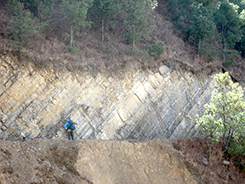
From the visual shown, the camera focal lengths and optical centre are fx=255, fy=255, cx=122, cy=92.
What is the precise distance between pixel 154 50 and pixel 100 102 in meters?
6.55

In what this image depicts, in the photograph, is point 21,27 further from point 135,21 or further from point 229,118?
point 229,118

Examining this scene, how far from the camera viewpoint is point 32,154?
412 inches

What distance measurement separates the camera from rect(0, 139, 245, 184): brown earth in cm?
977

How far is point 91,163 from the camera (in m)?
11.2

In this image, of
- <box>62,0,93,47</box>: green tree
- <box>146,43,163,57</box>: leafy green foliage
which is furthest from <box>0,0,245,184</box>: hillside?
<box>62,0,93,47</box>: green tree

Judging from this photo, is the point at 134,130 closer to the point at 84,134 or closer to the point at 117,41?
the point at 84,134

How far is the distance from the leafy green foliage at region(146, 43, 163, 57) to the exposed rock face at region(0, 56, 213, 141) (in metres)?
1.09

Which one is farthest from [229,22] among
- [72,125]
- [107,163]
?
[107,163]

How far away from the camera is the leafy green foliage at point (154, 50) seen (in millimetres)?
19281

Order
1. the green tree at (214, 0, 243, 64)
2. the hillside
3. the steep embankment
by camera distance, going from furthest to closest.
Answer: the green tree at (214, 0, 243, 64) < the hillside < the steep embankment

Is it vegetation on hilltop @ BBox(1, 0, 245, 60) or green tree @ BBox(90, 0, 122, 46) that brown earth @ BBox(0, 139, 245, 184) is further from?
green tree @ BBox(90, 0, 122, 46)

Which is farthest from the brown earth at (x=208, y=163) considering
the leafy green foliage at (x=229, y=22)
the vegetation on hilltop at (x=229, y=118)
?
the leafy green foliage at (x=229, y=22)

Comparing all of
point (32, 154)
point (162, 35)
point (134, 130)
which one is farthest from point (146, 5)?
point (32, 154)

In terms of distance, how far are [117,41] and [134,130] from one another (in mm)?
7612
